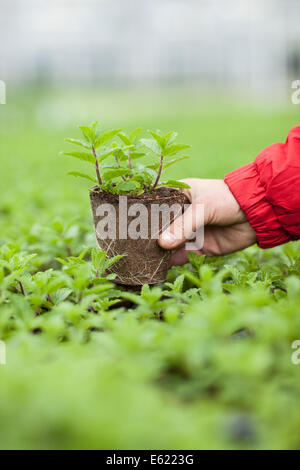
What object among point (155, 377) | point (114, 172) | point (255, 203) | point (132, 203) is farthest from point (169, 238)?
point (155, 377)

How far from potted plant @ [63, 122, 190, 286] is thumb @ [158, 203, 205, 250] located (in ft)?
0.10

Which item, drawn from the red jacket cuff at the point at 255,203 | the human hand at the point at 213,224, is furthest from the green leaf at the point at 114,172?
the red jacket cuff at the point at 255,203

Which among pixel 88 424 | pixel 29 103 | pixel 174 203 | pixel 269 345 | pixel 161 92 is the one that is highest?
pixel 161 92

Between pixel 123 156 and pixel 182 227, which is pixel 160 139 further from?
pixel 182 227

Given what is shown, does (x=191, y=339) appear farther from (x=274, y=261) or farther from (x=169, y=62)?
(x=169, y=62)

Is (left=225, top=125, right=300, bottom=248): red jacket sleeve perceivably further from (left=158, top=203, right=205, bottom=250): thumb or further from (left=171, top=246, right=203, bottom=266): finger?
(left=171, top=246, right=203, bottom=266): finger

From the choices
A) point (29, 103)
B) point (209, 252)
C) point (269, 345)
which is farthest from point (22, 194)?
point (29, 103)

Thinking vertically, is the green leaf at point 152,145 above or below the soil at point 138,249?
above

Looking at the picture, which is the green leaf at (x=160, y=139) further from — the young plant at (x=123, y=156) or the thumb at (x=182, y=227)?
the thumb at (x=182, y=227)

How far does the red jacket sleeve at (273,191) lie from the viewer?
191 centimetres

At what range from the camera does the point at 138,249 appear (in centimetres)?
177

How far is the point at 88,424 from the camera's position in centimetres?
83

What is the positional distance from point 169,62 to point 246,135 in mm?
21708

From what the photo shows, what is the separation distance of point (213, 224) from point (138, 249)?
46 centimetres
